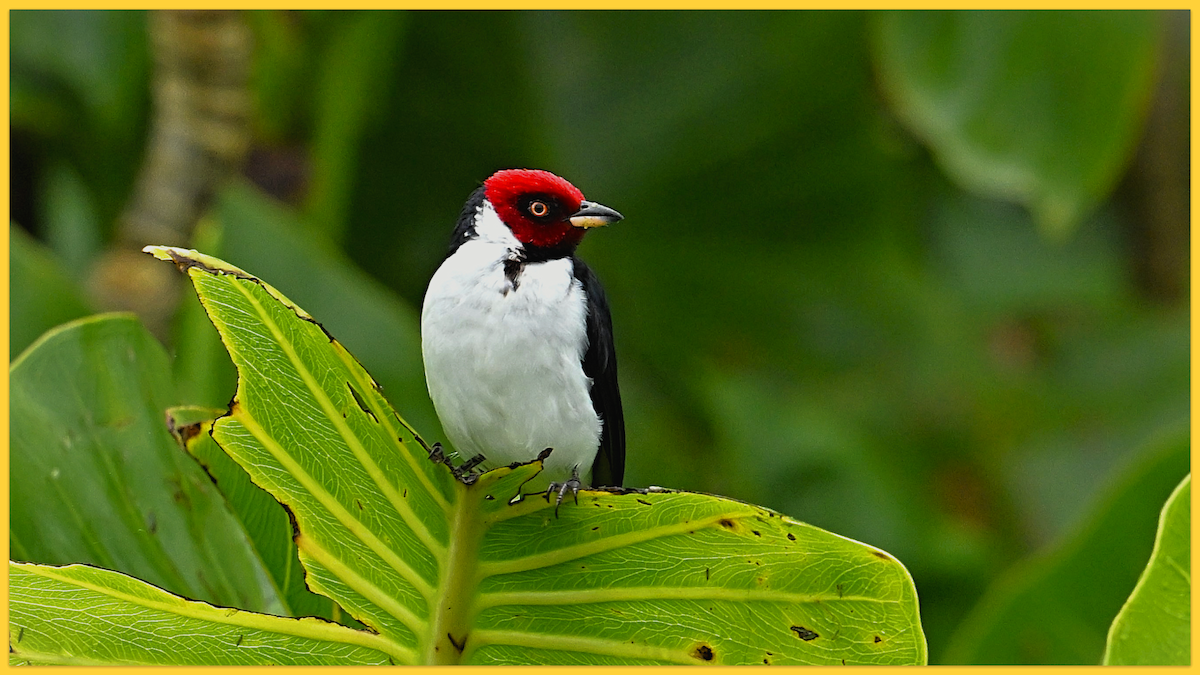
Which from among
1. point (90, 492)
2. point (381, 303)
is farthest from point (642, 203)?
point (90, 492)

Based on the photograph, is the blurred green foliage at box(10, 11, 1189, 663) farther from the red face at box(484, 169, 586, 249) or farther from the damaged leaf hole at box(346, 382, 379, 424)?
the damaged leaf hole at box(346, 382, 379, 424)

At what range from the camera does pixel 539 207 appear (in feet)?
3.45

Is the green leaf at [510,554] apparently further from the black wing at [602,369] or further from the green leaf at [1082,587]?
the green leaf at [1082,587]

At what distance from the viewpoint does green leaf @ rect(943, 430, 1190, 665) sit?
1264mm

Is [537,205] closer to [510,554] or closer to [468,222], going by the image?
[468,222]

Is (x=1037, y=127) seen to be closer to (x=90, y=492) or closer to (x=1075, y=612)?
(x=1075, y=612)

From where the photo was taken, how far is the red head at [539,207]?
1.05 metres

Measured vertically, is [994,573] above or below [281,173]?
below

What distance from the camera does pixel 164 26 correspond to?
181cm

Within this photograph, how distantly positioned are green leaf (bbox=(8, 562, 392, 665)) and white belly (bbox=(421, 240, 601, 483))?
249mm

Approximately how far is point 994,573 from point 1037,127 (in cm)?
92

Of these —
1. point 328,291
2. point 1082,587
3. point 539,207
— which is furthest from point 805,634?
point 328,291

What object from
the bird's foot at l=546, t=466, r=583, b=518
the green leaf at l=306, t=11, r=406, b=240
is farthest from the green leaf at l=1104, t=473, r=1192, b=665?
the green leaf at l=306, t=11, r=406, b=240

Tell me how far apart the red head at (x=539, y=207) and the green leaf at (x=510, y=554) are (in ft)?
0.94
